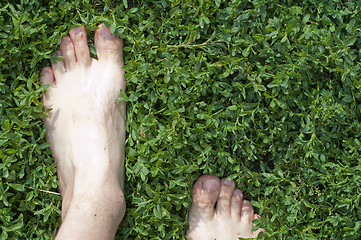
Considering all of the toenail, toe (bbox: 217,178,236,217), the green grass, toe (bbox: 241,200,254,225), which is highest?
the green grass

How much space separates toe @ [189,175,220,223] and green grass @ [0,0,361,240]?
69 mm

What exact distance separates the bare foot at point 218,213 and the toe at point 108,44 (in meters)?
1.05

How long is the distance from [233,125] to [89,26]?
1.21 metres

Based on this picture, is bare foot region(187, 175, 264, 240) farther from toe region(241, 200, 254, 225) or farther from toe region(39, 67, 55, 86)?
toe region(39, 67, 55, 86)

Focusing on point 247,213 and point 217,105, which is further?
point 247,213

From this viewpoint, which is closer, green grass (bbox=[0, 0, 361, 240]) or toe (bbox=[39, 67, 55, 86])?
green grass (bbox=[0, 0, 361, 240])

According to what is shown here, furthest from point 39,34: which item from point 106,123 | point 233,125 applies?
point 233,125

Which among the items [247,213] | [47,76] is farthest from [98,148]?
[247,213]

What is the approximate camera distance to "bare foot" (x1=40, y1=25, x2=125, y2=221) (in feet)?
10.6

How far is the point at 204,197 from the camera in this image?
341 centimetres

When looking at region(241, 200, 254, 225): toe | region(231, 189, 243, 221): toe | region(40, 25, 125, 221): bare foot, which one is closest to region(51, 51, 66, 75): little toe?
region(40, 25, 125, 221): bare foot

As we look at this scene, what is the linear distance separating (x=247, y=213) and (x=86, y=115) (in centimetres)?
135

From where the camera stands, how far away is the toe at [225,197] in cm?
344

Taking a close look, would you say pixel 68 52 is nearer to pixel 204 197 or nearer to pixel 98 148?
pixel 98 148
